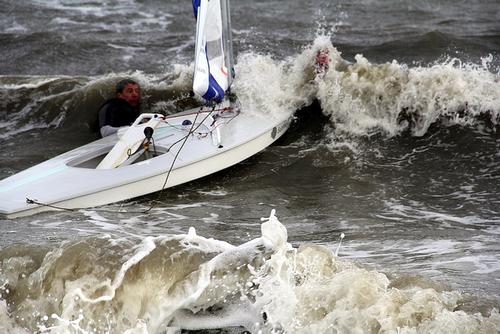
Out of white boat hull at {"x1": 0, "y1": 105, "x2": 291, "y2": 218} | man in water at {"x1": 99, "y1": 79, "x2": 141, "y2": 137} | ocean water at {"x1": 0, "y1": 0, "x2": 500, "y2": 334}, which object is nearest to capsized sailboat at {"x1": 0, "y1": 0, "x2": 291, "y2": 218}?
white boat hull at {"x1": 0, "y1": 105, "x2": 291, "y2": 218}

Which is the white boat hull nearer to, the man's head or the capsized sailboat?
the capsized sailboat

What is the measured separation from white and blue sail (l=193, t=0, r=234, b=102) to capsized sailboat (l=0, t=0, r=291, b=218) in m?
0.01

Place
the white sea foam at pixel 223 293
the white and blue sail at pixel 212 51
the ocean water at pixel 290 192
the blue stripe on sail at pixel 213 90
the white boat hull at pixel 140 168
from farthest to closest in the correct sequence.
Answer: the blue stripe on sail at pixel 213 90, the white and blue sail at pixel 212 51, the white boat hull at pixel 140 168, the ocean water at pixel 290 192, the white sea foam at pixel 223 293

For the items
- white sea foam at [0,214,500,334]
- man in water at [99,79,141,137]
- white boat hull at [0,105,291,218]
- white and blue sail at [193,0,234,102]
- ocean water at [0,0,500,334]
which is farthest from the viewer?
man in water at [99,79,141,137]

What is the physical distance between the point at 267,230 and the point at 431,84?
565cm

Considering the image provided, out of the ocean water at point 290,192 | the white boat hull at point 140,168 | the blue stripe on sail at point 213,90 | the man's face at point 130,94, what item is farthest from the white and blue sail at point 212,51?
the man's face at point 130,94

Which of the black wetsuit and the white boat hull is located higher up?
the black wetsuit

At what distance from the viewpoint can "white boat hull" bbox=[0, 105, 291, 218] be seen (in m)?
7.93

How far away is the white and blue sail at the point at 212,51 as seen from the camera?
8.61 metres

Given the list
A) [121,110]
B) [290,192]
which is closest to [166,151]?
[121,110]

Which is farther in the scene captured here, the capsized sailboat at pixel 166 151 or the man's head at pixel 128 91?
the man's head at pixel 128 91

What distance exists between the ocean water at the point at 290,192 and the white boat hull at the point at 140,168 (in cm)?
18

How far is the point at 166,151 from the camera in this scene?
8.77 metres

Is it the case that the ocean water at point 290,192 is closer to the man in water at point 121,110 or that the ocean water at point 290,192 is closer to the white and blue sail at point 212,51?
the white and blue sail at point 212,51
